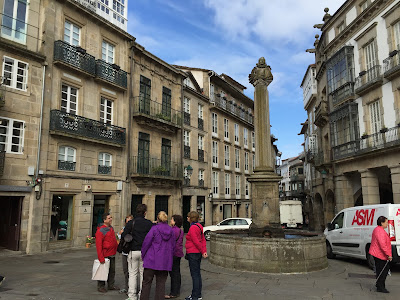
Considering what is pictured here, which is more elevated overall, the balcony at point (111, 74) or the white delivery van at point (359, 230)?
the balcony at point (111, 74)

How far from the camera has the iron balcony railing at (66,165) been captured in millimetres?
16234

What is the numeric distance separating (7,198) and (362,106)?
19.5 metres

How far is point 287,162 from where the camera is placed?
8331 centimetres

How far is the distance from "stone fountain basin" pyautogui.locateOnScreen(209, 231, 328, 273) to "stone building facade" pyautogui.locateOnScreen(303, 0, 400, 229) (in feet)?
29.8

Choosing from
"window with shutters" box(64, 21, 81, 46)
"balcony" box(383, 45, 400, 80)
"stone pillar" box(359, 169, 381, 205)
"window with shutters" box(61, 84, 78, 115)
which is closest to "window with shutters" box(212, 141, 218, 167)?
"stone pillar" box(359, 169, 381, 205)

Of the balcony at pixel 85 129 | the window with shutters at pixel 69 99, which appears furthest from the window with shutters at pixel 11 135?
the window with shutters at pixel 69 99

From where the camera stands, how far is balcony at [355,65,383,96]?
17.8m

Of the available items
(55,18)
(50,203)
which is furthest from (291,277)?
(55,18)

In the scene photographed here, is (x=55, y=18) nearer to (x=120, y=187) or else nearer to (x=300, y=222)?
(x=120, y=187)

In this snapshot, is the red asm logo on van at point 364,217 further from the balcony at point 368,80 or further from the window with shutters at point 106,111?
the window with shutters at point 106,111

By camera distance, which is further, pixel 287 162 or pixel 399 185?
pixel 287 162

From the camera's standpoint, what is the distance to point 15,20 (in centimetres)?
1487

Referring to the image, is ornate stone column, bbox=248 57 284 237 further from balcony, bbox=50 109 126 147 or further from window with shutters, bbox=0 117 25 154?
window with shutters, bbox=0 117 25 154

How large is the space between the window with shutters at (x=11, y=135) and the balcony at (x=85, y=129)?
1.39 m
